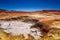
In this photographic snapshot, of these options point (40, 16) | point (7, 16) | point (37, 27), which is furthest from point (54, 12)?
point (7, 16)

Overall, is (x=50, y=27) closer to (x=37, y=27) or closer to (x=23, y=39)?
(x=37, y=27)

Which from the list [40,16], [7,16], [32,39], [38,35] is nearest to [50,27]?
[38,35]

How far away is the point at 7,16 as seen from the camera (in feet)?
7.73

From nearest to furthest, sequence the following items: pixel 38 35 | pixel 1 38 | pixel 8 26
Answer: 1. pixel 1 38
2. pixel 38 35
3. pixel 8 26

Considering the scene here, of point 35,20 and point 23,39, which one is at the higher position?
point 35,20

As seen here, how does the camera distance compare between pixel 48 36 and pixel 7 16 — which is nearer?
pixel 48 36

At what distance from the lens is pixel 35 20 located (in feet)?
7.43

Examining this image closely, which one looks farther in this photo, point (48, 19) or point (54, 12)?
point (54, 12)

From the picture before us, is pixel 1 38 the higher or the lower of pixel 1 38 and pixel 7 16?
the lower

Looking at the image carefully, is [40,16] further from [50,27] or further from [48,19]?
[50,27]

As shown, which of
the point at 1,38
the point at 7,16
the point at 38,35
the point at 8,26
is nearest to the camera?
the point at 1,38

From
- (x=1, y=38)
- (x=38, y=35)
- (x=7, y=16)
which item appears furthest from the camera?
(x=7, y=16)

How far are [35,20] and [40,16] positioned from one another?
0.54 ft

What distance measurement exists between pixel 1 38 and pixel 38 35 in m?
0.42
